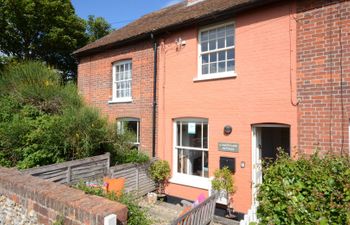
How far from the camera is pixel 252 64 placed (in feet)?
24.3

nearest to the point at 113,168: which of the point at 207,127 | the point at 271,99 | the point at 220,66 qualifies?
the point at 207,127

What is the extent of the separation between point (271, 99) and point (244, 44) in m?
1.77

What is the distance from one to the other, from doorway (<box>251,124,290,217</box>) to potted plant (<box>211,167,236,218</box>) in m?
0.63

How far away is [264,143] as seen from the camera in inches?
335

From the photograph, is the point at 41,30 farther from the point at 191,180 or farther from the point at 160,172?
the point at 191,180

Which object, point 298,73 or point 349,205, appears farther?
point 298,73

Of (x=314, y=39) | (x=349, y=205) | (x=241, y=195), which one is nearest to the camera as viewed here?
(x=349, y=205)

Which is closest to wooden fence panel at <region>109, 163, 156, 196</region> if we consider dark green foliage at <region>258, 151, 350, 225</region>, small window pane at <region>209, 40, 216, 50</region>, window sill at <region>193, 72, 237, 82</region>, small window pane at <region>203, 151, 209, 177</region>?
small window pane at <region>203, 151, 209, 177</region>

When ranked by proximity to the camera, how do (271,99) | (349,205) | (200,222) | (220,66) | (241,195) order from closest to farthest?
(349,205)
(200,222)
(271,99)
(241,195)
(220,66)

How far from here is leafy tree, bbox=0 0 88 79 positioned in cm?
2070

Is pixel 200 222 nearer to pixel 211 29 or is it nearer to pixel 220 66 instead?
pixel 220 66

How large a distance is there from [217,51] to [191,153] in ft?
11.2

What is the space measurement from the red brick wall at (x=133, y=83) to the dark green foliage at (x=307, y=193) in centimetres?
607

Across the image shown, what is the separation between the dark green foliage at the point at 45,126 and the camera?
7941 millimetres
